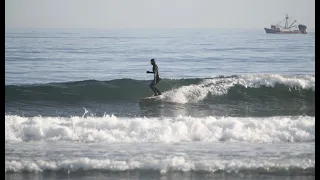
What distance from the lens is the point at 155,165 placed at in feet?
19.1

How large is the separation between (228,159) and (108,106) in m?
5.40

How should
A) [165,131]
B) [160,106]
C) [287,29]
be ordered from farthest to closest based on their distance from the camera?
[287,29], [160,106], [165,131]

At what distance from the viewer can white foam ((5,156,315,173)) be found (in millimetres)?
5773

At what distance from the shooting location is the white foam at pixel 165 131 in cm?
718

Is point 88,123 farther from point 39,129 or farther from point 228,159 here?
point 228,159

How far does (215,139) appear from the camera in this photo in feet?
23.4

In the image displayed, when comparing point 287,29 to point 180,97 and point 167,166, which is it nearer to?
point 180,97

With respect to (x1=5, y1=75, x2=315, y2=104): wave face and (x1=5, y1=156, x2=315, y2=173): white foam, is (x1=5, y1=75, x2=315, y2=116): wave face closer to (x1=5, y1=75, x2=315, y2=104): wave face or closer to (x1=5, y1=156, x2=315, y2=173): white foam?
(x1=5, y1=75, x2=315, y2=104): wave face

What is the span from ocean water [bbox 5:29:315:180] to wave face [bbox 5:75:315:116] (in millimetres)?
25

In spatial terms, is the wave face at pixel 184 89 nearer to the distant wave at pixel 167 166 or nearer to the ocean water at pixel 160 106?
the ocean water at pixel 160 106

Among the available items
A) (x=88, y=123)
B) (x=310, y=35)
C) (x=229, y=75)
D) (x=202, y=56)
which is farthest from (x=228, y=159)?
(x=202, y=56)

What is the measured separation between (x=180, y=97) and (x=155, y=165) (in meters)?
5.16

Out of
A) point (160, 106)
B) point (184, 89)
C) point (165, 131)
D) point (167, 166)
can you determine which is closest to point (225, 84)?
point (184, 89)

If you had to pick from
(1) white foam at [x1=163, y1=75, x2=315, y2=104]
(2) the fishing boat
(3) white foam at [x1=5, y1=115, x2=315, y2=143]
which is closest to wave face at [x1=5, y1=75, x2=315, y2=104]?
(1) white foam at [x1=163, y1=75, x2=315, y2=104]
